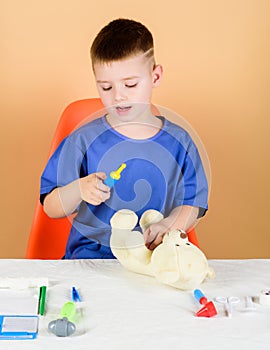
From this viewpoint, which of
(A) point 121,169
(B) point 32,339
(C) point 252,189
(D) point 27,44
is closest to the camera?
(B) point 32,339

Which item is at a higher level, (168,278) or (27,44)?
(27,44)

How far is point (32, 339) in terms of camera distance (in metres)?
0.91

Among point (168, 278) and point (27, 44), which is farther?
point (27, 44)

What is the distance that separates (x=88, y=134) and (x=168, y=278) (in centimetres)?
32

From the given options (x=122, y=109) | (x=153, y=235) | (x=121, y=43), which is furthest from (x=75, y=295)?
(x=121, y=43)

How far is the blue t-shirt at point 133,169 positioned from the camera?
1.23 m

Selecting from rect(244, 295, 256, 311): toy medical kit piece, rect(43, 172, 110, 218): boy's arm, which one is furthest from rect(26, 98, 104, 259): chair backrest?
rect(244, 295, 256, 311): toy medical kit piece

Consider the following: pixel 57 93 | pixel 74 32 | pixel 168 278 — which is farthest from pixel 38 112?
pixel 168 278

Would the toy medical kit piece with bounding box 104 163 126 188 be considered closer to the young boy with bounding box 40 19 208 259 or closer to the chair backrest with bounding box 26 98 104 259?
the young boy with bounding box 40 19 208 259

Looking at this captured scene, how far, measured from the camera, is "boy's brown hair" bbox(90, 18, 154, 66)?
1226mm

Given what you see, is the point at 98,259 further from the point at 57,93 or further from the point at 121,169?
the point at 57,93

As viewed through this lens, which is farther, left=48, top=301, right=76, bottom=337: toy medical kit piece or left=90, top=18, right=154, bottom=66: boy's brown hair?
left=90, top=18, right=154, bottom=66: boy's brown hair

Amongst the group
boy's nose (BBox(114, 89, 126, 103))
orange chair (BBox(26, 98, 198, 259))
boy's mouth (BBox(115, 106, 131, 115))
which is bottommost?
orange chair (BBox(26, 98, 198, 259))

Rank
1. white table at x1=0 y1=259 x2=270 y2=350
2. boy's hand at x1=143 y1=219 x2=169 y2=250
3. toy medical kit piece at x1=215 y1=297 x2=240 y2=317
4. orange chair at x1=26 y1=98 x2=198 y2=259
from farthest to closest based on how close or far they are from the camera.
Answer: orange chair at x1=26 y1=98 x2=198 y2=259 < boy's hand at x1=143 y1=219 x2=169 y2=250 < toy medical kit piece at x1=215 y1=297 x2=240 y2=317 < white table at x1=0 y1=259 x2=270 y2=350
